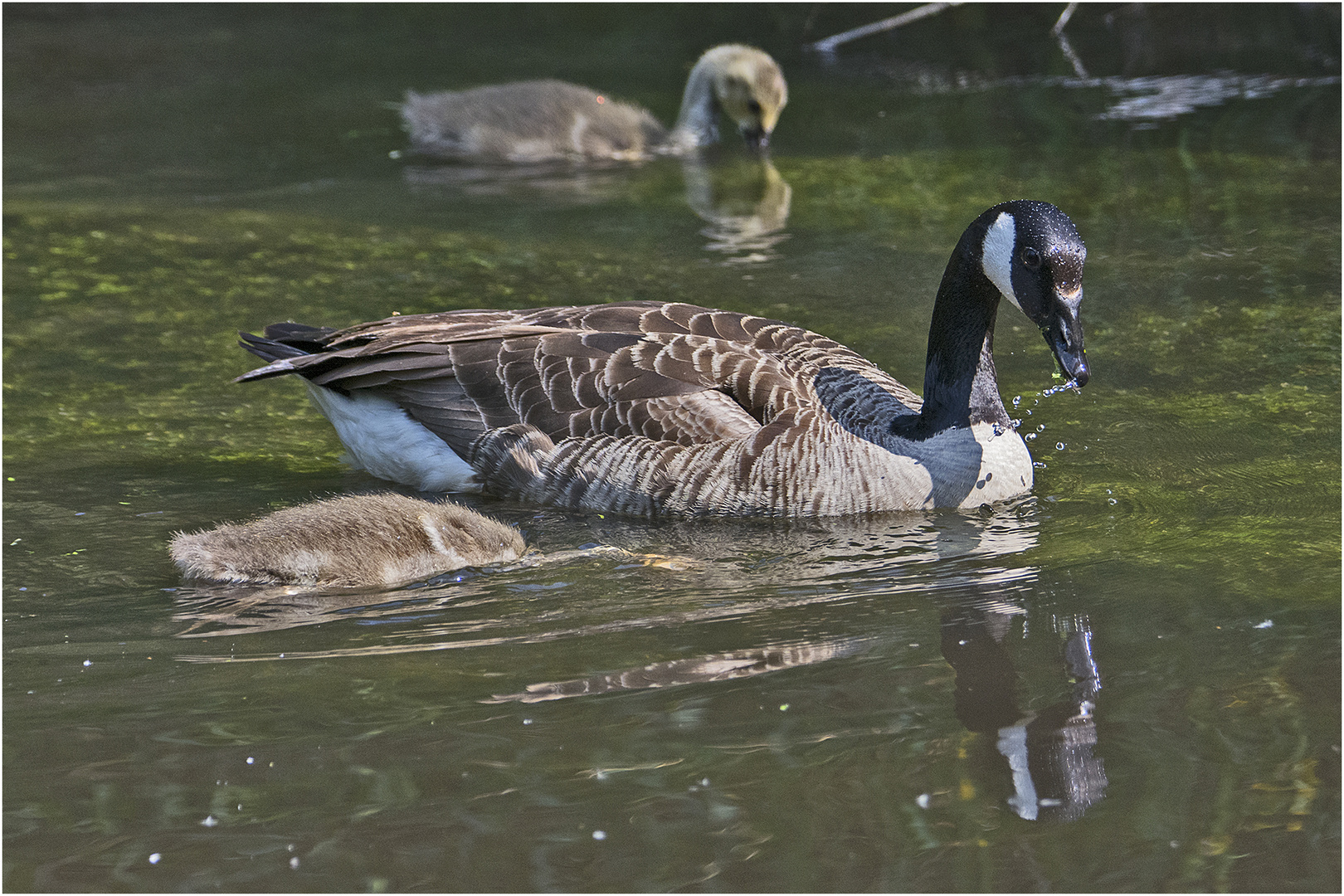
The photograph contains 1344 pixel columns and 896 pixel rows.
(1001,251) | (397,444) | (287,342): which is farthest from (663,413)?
(287,342)

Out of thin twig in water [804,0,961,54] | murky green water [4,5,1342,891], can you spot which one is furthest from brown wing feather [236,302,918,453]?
thin twig in water [804,0,961,54]

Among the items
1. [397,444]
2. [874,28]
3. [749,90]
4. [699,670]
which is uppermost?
[874,28]

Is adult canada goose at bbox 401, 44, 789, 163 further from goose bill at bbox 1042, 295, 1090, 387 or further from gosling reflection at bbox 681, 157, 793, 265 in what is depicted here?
goose bill at bbox 1042, 295, 1090, 387

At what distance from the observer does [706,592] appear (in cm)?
568

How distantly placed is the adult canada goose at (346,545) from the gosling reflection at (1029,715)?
1.93 m

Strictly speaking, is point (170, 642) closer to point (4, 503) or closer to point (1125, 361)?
point (4, 503)

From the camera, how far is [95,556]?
20.2 feet

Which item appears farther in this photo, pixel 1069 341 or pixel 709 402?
pixel 709 402

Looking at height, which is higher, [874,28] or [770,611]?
[874,28]

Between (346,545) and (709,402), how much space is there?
1.68 meters

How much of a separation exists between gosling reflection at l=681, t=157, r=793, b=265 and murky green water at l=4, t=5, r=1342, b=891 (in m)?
0.06

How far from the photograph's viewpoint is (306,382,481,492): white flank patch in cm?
697

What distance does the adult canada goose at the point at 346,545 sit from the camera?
574cm

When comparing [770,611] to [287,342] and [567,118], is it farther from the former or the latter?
[567,118]
